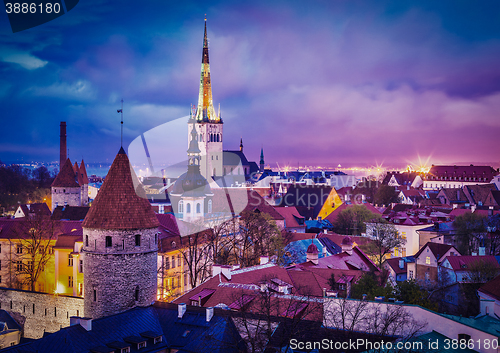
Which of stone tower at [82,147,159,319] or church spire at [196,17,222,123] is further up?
church spire at [196,17,222,123]

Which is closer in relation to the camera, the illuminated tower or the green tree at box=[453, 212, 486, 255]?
the green tree at box=[453, 212, 486, 255]

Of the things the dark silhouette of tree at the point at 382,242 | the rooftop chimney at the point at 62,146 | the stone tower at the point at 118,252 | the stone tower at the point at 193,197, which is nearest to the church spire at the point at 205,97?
the rooftop chimney at the point at 62,146

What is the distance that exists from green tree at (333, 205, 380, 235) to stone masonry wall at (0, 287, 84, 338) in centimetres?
3612

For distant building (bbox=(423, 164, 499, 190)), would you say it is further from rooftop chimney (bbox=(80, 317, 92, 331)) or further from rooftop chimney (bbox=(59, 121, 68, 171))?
rooftop chimney (bbox=(80, 317, 92, 331))

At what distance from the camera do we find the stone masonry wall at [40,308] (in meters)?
26.9

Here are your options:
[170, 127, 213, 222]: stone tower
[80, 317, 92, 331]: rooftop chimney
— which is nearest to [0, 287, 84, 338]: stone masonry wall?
[80, 317, 92, 331]: rooftop chimney

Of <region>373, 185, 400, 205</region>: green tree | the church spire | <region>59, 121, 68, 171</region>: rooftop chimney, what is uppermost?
the church spire

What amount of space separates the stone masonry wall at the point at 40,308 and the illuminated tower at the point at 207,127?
7886 cm

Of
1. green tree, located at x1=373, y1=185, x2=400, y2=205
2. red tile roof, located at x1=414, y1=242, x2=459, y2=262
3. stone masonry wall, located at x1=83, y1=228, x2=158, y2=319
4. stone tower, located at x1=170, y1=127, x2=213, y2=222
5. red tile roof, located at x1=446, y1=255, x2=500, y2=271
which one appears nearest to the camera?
stone masonry wall, located at x1=83, y1=228, x2=158, y2=319

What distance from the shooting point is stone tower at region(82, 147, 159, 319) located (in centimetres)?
2244

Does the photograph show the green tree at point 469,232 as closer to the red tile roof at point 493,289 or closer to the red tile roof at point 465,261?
the red tile roof at point 465,261

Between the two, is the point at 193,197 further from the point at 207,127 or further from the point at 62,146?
the point at 207,127

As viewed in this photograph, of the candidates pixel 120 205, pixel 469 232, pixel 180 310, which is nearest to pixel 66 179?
pixel 120 205

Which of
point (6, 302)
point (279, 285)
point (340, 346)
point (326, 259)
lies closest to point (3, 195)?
point (6, 302)
